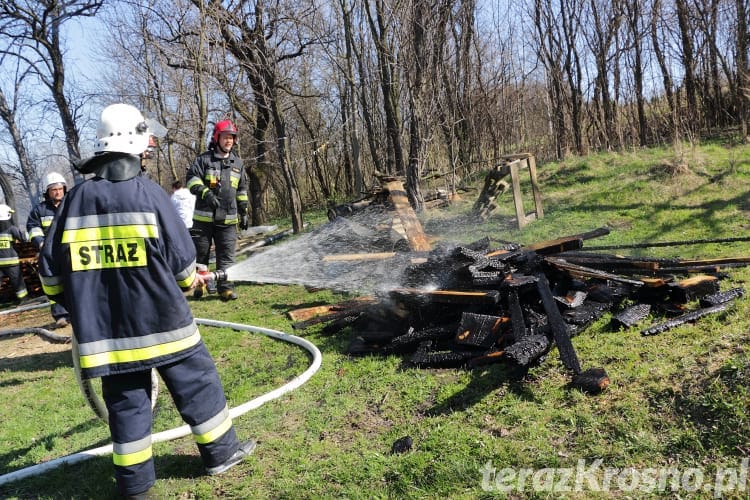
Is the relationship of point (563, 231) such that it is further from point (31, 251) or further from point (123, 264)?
point (31, 251)

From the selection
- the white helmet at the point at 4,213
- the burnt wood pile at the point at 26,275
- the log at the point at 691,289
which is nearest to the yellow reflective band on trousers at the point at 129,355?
the log at the point at 691,289

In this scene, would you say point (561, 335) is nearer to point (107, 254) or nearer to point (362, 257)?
point (107, 254)

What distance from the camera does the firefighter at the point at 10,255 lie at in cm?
956

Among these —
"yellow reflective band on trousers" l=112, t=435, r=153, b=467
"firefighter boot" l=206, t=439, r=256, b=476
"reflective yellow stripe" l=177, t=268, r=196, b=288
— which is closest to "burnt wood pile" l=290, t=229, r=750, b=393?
"firefighter boot" l=206, t=439, r=256, b=476

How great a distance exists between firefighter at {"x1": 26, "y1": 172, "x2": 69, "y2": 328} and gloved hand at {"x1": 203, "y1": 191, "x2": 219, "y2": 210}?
6.21 feet

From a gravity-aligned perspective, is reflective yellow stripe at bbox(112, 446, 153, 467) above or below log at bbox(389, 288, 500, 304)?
below

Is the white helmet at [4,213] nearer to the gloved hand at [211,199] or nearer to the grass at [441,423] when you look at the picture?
the grass at [441,423]

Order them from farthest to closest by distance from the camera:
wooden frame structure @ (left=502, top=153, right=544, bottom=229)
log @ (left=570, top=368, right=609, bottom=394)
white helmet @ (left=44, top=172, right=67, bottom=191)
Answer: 1. wooden frame structure @ (left=502, top=153, right=544, bottom=229)
2. white helmet @ (left=44, top=172, right=67, bottom=191)
3. log @ (left=570, top=368, right=609, bottom=394)

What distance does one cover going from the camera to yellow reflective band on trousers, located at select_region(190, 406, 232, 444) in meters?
2.91

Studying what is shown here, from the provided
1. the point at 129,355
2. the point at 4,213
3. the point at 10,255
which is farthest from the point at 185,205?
the point at 129,355

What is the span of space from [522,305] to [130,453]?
3.18 metres

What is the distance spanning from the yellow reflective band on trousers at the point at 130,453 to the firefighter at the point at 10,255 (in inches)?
355

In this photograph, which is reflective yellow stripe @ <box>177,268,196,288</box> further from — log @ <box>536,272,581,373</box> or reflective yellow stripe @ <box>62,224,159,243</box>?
log @ <box>536,272,581,373</box>

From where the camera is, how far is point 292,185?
→ 12500 millimetres
